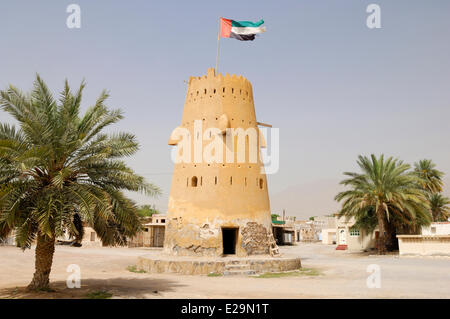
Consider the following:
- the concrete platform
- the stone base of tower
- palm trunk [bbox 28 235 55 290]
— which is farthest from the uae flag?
palm trunk [bbox 28 235 55 290]

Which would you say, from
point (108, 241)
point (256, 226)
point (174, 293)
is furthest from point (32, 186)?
point (256, 226)

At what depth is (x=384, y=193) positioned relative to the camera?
27703 millimetres

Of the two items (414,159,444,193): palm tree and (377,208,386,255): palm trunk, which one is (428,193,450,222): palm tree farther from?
(377,208,386,255): palm trunk

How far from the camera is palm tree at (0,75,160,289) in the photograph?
10188 millimetres

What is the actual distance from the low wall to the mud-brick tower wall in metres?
13.0

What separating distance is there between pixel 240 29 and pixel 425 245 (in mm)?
20498

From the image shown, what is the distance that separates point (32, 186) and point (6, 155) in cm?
120

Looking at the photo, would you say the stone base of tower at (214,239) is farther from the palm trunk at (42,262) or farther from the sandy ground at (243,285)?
the palm trunk at (42,262)

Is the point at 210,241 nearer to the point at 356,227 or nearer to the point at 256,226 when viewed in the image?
the point at 256,226

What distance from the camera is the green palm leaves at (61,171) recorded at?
33.4 feet

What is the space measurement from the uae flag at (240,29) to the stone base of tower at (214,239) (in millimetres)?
10515

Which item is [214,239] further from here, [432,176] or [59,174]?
[432,176]

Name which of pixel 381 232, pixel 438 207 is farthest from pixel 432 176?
pixel 381 232
